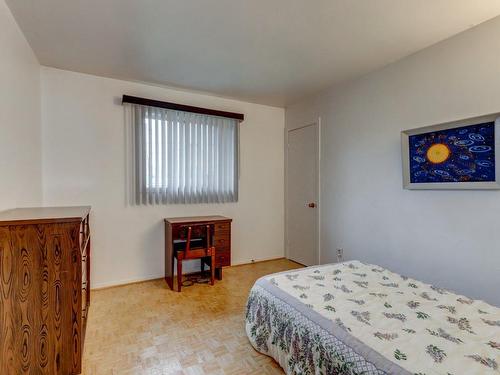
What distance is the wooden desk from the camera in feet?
10.2

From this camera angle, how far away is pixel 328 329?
4.60 feet

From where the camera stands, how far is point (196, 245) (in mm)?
3297

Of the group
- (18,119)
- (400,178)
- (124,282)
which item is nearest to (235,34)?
(18,119)

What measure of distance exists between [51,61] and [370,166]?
3611mm

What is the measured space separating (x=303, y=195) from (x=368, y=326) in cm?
273

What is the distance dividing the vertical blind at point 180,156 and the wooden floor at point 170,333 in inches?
47.1

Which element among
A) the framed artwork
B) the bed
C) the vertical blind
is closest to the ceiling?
the vertical blind

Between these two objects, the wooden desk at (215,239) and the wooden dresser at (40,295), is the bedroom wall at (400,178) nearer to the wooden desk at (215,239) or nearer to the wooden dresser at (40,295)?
the wooden desk at (215,239)

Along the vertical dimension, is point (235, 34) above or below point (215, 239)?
above

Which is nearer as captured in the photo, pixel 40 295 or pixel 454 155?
pixel 40 295

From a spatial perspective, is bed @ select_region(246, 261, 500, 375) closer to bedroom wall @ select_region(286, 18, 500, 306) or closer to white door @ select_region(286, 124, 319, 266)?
bedroom wall @ select_region(286, 18, 500, 306)

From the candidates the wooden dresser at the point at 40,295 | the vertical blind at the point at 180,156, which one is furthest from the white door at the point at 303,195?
the wooden dresser at the point at 40,295

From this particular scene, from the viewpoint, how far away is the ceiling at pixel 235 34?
1.91 m

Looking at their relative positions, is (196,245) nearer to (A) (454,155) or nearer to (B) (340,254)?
(B) (340,254)
